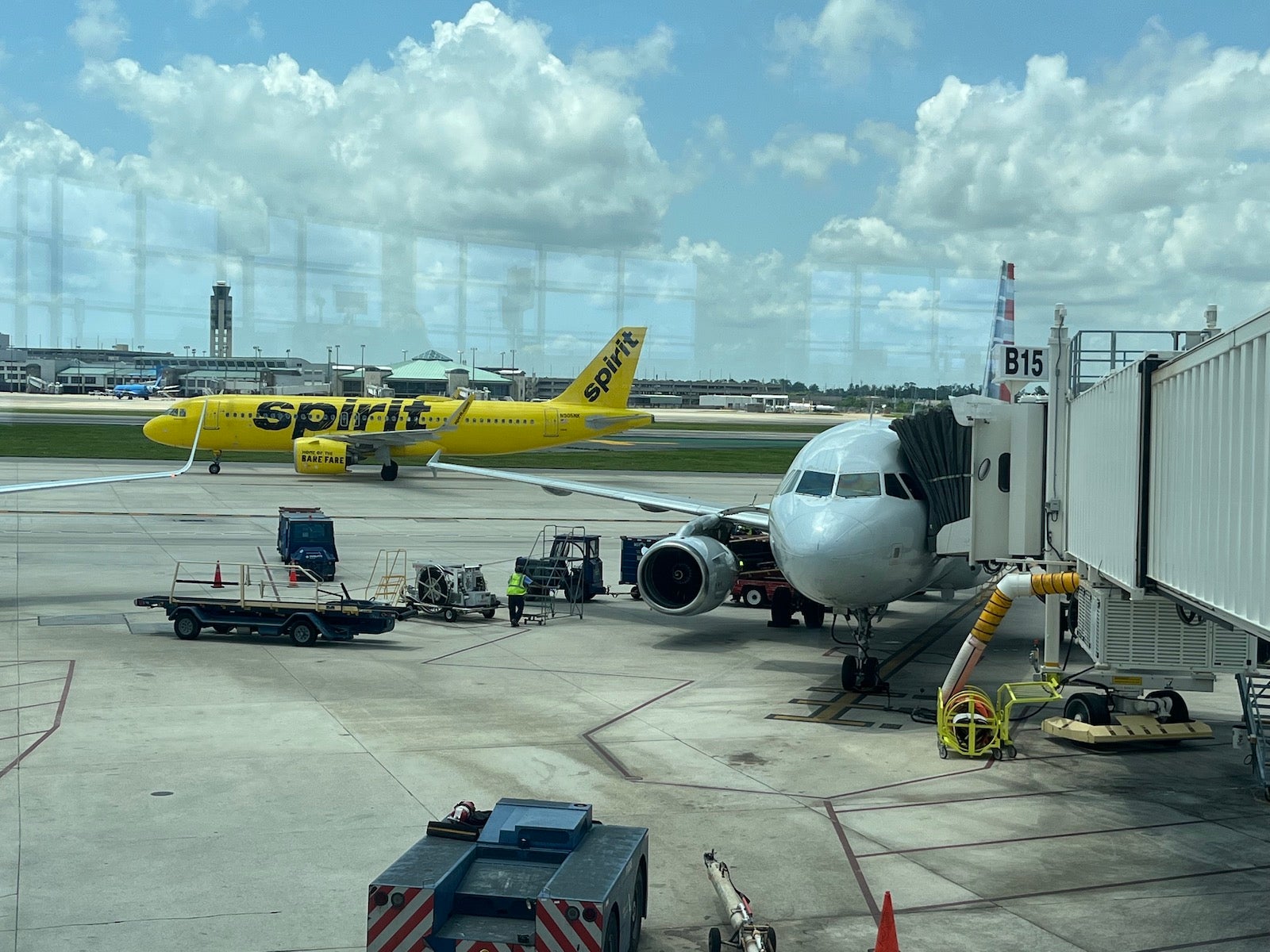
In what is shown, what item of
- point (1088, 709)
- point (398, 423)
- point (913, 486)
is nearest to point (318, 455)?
point (398, 423)

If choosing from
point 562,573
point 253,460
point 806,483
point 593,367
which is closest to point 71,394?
point 253,460

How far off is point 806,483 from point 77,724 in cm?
1089

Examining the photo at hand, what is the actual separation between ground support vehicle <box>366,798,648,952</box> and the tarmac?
0.84 m

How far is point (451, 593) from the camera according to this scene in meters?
26.9

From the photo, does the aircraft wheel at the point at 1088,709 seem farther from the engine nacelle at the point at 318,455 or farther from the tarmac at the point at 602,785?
the engine nacelle at the point at 318,455

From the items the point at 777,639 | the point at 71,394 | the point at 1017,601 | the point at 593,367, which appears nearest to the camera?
the point at 777,639

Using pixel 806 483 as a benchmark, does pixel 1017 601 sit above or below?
below

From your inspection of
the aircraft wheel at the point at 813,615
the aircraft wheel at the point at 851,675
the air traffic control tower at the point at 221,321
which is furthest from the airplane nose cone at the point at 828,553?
the air traffic control tower at the point at 221,321

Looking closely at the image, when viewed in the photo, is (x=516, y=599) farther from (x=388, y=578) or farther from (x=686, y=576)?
(x=388, y=578)

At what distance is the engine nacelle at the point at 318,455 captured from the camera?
59.1 meters

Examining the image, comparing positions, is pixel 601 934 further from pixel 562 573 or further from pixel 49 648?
pixel 562 573

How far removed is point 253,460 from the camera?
74625mm

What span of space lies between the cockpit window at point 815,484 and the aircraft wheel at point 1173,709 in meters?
5.42

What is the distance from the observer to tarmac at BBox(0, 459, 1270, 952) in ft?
35.0
